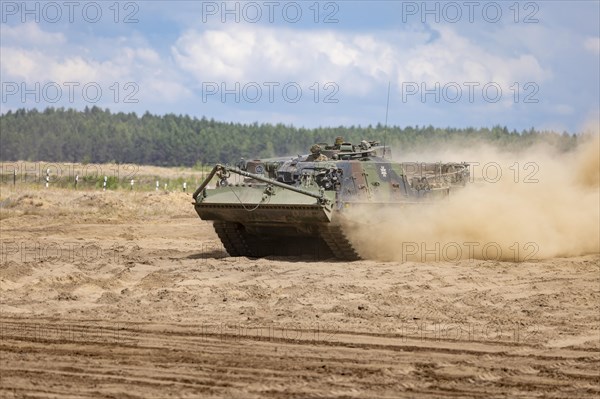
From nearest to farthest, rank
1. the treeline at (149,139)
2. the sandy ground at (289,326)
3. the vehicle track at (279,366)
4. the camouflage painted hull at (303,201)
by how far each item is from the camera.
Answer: the vehicle track at (279,366) < the sandy ground at (289,326) < the camouflage painted hull at (303,201) < the treeline at (149,139)

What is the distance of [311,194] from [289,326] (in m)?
5.39

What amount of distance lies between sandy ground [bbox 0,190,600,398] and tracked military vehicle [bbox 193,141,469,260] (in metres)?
0.59

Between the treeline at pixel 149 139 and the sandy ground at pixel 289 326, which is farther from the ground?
the treeline at pixel 149 139

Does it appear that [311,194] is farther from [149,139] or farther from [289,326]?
[149,139]

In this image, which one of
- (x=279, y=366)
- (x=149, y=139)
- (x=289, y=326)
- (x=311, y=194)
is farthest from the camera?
(x=149, y=139)

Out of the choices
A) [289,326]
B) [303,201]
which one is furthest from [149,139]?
[289,326]

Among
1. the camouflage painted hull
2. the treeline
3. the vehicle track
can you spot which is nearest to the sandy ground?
the vehicle track

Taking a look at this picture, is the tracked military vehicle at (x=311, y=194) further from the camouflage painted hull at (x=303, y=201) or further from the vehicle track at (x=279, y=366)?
the vehicle track at (x=279, y=366)

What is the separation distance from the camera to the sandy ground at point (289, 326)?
882 cm

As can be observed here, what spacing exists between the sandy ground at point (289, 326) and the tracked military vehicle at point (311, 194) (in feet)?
1.92

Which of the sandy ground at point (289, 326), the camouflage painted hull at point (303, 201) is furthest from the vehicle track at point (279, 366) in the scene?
the camouflage painted hull at point (303, 201)

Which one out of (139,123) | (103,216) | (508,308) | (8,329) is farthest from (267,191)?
(139,123)

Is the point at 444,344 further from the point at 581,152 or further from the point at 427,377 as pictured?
the point at 581,152

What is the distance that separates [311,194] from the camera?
56.3ft
